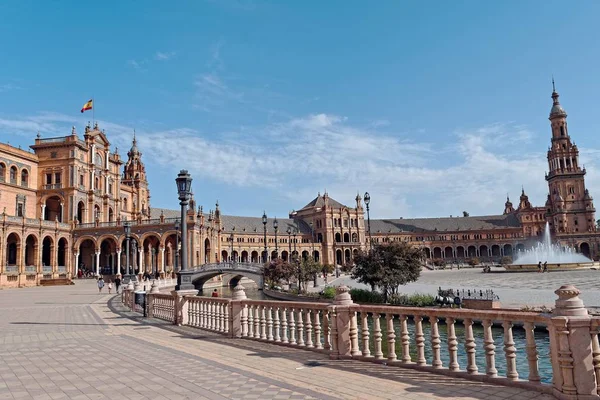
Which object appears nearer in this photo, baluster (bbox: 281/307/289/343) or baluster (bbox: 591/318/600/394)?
baluster (bbox: 591/318/600/394)

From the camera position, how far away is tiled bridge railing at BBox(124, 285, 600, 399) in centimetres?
552

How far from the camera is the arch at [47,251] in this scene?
5699 centimetres

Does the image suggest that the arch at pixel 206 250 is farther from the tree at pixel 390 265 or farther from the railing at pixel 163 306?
the railing at pixel 163 306

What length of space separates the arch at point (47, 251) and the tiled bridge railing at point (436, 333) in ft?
158

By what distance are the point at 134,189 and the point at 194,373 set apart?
7793 cm

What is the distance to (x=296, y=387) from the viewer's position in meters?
6.76

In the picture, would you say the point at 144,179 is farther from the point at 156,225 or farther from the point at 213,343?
the point at 213,343

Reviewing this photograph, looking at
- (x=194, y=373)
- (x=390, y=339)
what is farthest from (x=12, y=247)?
(x=390, y=339)

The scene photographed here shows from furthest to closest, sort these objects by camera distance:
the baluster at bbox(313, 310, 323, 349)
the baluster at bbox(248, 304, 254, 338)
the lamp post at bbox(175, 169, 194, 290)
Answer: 1. the lamp post at bbox(175, 169, 194, 290)
2. the baluster at bbox(248, 304, 254, 338)
3. the baluster at bbox(313, 310, 323, 349)

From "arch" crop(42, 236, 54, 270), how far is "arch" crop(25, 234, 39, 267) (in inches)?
60.8

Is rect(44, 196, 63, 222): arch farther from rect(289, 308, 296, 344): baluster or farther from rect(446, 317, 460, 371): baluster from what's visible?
rect(446, 317, 460, 371): baluster

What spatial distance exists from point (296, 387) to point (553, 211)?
129532 millimetres

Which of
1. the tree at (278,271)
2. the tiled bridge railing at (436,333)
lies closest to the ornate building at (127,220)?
the tree at (278,271)

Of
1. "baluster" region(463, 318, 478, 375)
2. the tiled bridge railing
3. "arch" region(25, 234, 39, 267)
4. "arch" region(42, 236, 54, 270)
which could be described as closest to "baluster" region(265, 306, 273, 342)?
the tiled bridge railing
